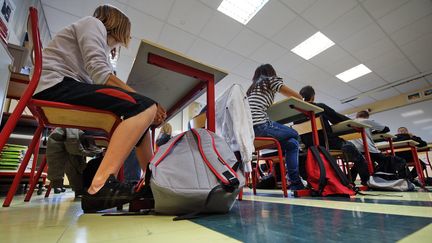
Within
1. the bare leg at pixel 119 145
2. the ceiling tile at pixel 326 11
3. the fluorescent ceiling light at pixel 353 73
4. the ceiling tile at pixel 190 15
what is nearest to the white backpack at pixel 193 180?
the bare leg at pixel 119 145

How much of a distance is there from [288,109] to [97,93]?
147 cm

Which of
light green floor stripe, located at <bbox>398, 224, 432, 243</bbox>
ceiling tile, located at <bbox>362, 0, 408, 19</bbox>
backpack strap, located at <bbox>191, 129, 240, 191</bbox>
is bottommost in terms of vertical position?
light green floor stripe, located at <bbox>398, 224, 432, 243</bbox>

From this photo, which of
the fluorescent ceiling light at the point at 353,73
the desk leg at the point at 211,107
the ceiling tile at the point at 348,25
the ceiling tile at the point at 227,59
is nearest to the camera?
the desk leg at the point at 211,107

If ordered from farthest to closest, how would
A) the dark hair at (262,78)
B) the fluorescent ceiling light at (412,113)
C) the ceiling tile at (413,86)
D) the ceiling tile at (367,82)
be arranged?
1. the fluorescent ceiling light at (412,113)
2. the ceiling tile at (413,86)
3. the ceiling tile at (367,82)
4. the dark hair at (262,78)

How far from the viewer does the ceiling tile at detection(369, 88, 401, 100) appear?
620 centimetres

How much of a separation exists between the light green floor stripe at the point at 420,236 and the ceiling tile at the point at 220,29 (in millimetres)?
3385

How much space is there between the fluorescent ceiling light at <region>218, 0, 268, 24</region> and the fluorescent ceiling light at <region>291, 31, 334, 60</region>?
129 centimetres

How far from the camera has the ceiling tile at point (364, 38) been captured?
373 cm

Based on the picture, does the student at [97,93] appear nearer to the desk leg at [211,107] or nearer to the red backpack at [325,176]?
the desk leg at [211,107]

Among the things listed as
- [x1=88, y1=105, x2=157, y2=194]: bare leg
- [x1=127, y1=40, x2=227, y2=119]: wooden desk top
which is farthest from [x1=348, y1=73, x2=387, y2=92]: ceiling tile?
[x1=88, y1=105, x2=157, y2=194]: bare leg

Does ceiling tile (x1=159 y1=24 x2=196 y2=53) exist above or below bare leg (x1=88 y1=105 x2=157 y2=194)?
above

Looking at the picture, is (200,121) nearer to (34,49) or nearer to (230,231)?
(34,49)

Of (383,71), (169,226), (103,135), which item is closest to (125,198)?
(169,226)

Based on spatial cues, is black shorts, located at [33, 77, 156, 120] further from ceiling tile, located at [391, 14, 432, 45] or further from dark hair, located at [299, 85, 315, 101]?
ceiling tile, located at [391, 14, 432, 45]
